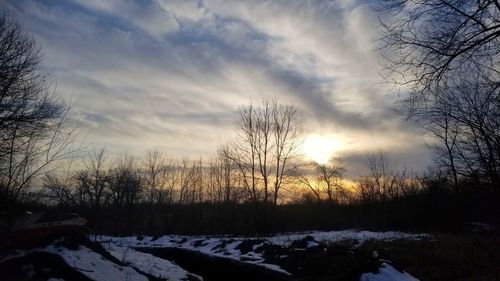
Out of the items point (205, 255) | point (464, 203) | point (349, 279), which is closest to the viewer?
point (349, 279)

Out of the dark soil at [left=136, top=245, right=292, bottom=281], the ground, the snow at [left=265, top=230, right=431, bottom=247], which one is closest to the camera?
the ground

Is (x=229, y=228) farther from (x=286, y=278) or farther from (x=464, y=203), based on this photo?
(x=286, y=278)

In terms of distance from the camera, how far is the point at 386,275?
922 centimetres

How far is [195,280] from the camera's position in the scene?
507 inches

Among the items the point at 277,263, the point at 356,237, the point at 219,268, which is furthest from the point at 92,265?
the point at 356,237

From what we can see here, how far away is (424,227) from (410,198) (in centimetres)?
408

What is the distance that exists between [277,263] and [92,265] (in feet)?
24.0

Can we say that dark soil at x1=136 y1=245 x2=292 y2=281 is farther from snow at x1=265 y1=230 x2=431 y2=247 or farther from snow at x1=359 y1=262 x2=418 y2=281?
snow at x1=359 y1=262 x2=418 y2=281

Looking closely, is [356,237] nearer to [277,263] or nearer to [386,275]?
[277,263]

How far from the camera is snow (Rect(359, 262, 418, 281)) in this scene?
9.10 m

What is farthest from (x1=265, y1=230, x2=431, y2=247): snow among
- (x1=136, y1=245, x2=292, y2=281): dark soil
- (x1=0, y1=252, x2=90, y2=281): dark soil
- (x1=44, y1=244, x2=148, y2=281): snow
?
(x1=0, y1=252, x2=90, y2=281): dark soil

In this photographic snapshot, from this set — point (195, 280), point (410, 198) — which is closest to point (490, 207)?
point (410, 198)

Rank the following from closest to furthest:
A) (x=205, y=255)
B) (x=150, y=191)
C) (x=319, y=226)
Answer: (x=205, y=255), (x=319, y=226), (x=150, y=191)

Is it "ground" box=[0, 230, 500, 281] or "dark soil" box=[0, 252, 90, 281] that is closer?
"dark soil" box=[0, 252, 90, 281]
